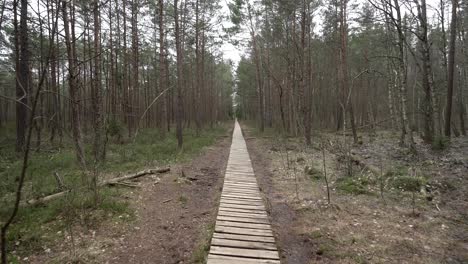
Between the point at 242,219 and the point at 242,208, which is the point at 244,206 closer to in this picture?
the point at 242,208

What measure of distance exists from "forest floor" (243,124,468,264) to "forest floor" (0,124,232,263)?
1527mm

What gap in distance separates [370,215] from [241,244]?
289cm

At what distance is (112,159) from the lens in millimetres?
10602

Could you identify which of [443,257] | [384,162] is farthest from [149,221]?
[384,162]

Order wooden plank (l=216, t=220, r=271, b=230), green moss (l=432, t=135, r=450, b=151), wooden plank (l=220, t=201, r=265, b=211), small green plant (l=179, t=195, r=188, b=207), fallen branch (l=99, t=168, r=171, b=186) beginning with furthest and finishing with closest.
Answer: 1. green moss (l=432, t=135, r=450, b=151)
2. fallen branch (l=99, t=168, r=171, b=186)
3. small green plant (l=179, t=195, r=188, b=207)
4. wooden plank (l=220, t=201, r=265, b=211)
5. wooden plank (l=216, t=220, r=271, b=230)

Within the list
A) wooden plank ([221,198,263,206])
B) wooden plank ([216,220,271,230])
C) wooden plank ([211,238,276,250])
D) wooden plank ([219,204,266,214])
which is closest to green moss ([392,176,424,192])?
wooden plank ([221,198,263,206])

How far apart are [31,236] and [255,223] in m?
3.73

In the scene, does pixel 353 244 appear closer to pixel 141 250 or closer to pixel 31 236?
pixel 141 250

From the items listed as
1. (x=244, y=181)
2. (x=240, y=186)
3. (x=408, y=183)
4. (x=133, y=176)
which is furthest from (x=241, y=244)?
(x=408, y=183)

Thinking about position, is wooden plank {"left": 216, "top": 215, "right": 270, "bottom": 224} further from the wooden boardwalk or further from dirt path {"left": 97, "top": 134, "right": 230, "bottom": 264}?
dirt path {"left": 97, "top": 134, "right": 230, "bottom": 264}

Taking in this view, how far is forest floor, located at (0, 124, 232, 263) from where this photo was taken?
4062 millimetres

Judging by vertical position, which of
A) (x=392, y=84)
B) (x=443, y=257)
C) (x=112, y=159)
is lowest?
(x=443, y=257)

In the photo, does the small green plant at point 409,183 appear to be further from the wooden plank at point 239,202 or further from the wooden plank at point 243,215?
the wooden plank at point 243,215

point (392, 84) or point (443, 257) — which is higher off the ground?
point (392, 84)
